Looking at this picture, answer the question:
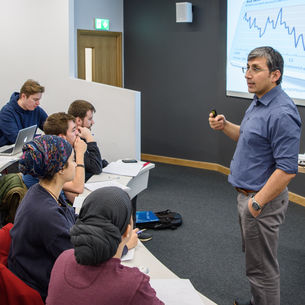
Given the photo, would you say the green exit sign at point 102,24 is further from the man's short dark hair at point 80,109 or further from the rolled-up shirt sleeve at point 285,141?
the rolled-up shirt sleeve at point 285,141

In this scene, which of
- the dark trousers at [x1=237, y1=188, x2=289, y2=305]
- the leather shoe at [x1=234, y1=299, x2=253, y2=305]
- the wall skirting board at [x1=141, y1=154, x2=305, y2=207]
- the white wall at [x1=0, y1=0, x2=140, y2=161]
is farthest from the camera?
the wall skirting board at [x1=141, y1=154, x2=305, y2=207]

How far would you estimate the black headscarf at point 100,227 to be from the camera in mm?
1299

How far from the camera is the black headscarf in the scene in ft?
4.26

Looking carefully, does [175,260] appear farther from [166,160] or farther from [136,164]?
[166,160]

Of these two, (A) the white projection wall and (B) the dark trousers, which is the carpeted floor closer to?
(B) the dark trousers

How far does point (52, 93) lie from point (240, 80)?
2340mm

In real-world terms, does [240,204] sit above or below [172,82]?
below

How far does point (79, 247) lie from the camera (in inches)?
51.5

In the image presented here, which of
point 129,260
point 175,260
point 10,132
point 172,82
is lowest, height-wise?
point 175,260

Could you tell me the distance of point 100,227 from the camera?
1314mm

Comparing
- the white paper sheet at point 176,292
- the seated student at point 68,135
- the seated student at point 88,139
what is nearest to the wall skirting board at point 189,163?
the seated student at point 88,139

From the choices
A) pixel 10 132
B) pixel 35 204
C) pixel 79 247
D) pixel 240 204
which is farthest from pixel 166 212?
pixel 79 247

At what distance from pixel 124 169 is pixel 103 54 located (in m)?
3.66

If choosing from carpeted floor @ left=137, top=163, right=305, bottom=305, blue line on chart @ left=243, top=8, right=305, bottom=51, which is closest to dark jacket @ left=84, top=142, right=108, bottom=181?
carpeted floor @ left=137, top=163, right=305, bottom=305
